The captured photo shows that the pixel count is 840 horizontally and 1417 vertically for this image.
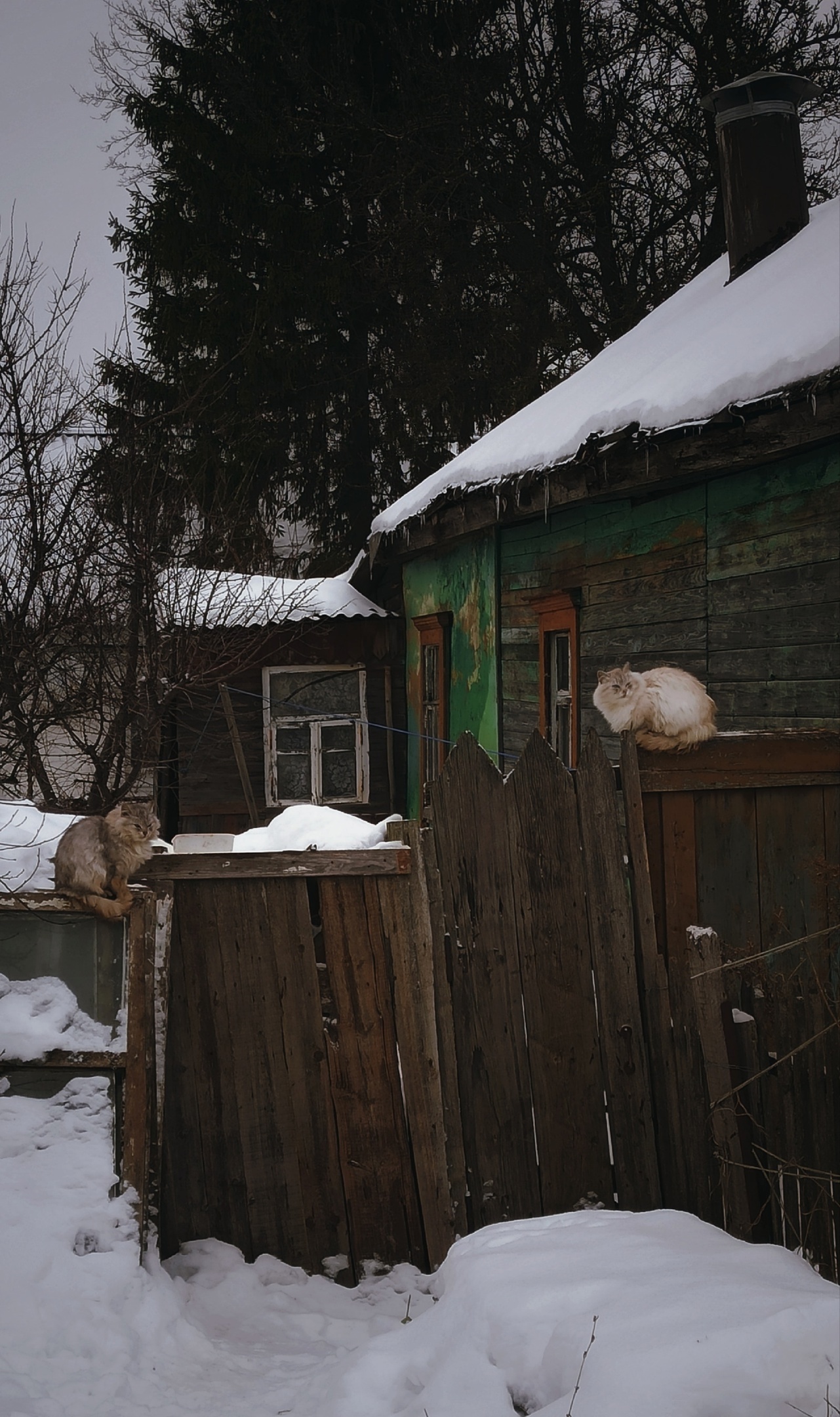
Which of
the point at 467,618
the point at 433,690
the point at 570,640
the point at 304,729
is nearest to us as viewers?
the point at 570,640

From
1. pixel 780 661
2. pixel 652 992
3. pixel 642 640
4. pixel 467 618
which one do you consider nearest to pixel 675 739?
pixel 652 992

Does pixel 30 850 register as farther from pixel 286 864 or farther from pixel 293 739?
pixel 293 739

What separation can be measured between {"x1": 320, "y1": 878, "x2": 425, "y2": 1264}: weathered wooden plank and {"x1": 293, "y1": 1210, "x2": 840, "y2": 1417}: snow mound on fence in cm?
89

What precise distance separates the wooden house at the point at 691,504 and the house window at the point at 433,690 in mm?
385

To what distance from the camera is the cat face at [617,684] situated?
4508 mm

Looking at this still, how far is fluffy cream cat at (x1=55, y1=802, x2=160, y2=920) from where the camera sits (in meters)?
3.56

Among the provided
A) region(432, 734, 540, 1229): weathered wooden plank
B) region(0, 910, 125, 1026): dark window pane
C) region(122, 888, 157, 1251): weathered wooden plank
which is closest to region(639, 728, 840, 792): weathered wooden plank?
region(432, 734, 540, 1229): weathered wooden plank

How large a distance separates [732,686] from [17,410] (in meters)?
4.50

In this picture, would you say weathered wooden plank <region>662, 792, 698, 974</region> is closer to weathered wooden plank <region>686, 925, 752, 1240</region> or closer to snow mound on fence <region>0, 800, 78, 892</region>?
weathered wooden plank <region>686, 925, 752, 1240</region>

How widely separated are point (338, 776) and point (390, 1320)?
971 centimetres

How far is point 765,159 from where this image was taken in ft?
23.8

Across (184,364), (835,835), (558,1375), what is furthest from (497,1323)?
(184,364)

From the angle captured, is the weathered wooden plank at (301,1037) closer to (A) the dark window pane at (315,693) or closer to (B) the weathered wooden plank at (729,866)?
(B) the weathered wooden plank at (729,866)

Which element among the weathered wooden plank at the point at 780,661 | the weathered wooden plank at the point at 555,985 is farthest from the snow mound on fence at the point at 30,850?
the weathered wooden plank at the point at 780,661
